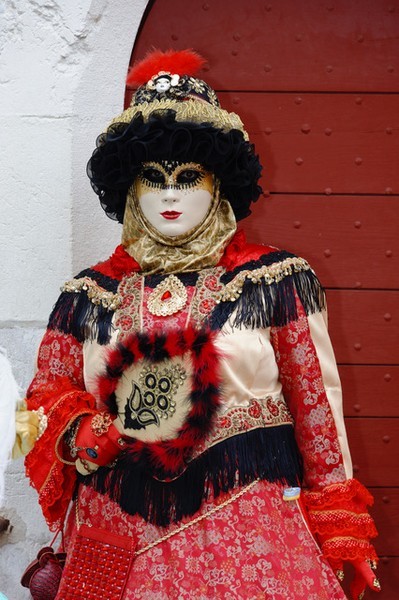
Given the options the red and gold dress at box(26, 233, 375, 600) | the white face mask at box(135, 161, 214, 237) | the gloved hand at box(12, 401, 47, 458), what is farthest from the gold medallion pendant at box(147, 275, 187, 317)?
the gloved hand at box(12, 401, 47, 458)

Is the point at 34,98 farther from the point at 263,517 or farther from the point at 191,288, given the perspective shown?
the point at 263,517

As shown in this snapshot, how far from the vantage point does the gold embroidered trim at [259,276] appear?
202 centimetres

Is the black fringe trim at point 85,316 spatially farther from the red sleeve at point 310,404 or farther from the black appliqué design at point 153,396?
the red sleeve at point 310,404

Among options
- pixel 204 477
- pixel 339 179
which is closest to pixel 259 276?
pixel 204 477

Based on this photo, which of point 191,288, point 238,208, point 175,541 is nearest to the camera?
point 175,541

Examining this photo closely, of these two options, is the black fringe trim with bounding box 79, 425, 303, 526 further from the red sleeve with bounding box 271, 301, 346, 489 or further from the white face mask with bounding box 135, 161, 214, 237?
the white face mask with bounding box 135, 161, 214, 237

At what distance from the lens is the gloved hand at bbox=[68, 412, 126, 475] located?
78.0 inches

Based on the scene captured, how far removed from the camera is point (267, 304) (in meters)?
2.02

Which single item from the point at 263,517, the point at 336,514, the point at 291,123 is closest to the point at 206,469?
the point at 263,517

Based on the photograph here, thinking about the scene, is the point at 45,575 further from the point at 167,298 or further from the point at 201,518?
the point at 167,298

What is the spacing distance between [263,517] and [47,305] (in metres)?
0.91

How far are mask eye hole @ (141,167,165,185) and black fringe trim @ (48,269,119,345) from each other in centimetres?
24

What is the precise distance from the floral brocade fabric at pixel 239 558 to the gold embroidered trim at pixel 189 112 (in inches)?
29.8

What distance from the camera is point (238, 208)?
2.21 meters
